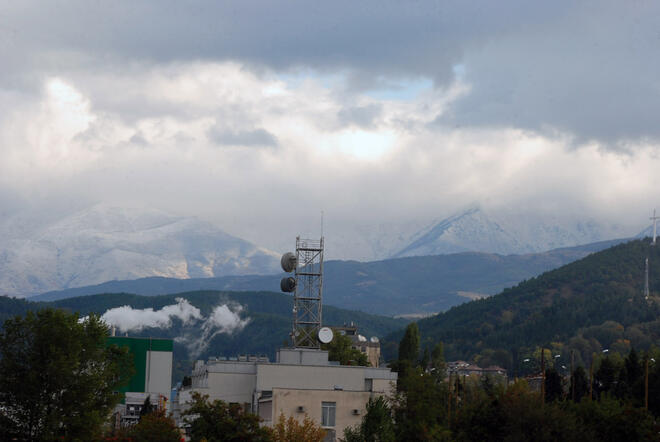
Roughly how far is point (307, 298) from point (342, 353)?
34780 millimetres

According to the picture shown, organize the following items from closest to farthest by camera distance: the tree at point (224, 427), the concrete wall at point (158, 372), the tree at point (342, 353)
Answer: the tree at point (224, 427) → the tree at point (342, 353) → the concrete wall at point (158, 372)

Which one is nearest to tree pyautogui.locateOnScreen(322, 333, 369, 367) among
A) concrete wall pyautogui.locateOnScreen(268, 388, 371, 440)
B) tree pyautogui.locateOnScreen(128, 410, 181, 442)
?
concrete wall pyautogui.locateOnScreen(268, 388, 371, 440)

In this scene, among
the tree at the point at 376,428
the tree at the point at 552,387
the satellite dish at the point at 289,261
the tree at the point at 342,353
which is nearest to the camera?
the tree at the point at 376,428

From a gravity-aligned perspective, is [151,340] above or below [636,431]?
above

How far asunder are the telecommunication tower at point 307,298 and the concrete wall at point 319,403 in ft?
47.7

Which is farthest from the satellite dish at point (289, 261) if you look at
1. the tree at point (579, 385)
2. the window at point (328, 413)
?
the tree at point (579, 385)

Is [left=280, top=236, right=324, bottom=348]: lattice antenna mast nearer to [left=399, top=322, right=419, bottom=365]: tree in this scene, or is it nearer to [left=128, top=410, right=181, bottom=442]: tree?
[left=128, top=410, right=181, bottom=442]: tree

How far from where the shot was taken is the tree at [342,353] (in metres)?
135

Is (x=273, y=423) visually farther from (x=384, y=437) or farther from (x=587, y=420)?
(x=587, y=420)

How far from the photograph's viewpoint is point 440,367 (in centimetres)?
18188

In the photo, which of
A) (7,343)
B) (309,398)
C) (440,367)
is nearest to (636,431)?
(309,398)

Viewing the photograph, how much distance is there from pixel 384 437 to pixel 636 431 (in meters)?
17.1

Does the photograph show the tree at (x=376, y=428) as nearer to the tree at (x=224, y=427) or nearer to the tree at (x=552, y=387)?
the tree at (x=224, y=427)

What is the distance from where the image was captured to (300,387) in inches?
3506
